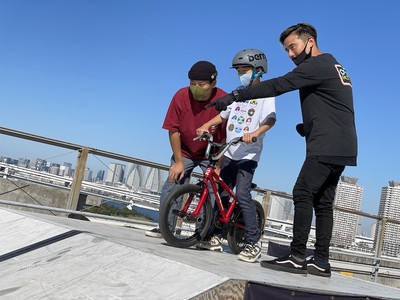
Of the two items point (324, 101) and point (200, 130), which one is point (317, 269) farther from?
point (200, 130)

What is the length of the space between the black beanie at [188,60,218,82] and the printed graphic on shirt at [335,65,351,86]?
1.09m

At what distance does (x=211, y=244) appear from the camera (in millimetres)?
4035

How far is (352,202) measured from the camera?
1134 cm

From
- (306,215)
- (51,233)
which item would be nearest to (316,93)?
(306,215)

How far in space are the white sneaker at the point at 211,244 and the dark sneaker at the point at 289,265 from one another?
74cm

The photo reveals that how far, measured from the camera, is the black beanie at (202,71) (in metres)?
4.01

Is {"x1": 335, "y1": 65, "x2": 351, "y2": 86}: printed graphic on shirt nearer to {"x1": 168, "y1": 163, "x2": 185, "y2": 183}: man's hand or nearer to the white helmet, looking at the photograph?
the white helmet

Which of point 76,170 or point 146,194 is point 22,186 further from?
point 146,194

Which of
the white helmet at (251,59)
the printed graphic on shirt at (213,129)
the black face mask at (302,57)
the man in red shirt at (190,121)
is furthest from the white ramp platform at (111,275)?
the white helmet at (251,59)

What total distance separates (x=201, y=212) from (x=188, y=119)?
817 mm

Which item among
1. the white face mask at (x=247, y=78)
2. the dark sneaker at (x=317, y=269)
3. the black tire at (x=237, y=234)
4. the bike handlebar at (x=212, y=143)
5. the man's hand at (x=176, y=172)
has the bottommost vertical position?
the dark sneaker at (x=317, y=269)

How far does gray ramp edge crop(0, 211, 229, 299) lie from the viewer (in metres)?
2.33

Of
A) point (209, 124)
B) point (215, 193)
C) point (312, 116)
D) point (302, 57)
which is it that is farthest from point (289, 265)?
point (302, 57)

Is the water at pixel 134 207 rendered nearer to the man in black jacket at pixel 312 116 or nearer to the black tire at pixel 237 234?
the black tire at pixel 237 234
